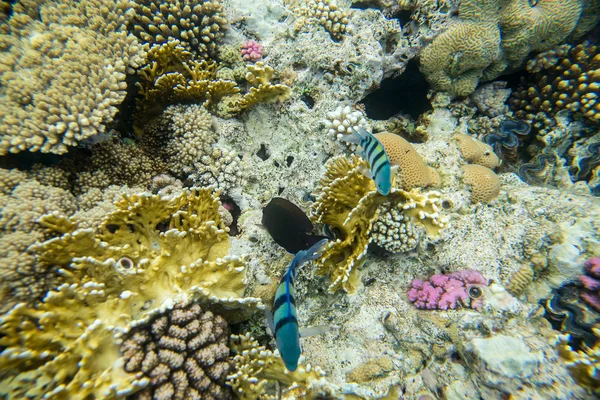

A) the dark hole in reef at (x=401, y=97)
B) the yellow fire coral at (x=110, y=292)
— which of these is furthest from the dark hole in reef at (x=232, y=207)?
the dark hole in reef at (x=401, y=97)

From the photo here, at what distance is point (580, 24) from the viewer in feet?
15.6

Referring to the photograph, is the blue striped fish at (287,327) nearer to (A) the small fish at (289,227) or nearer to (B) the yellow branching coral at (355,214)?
(A) the small fish at (289,227)

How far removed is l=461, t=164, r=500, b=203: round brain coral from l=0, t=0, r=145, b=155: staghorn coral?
15.1ft

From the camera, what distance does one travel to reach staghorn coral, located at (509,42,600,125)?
184 inches

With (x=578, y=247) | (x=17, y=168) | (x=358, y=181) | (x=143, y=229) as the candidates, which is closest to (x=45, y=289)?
(x=143, y=229)

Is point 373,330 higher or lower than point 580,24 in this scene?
lower

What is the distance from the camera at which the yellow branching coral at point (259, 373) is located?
2.63 m

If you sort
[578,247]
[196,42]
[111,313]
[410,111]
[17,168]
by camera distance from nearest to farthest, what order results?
[111,313], [17,168], [578,247], [196,42], [410,111]

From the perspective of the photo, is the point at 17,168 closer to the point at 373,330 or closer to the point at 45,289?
Result: the point at 45,289

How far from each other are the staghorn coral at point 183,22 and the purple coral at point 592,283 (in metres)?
5.69

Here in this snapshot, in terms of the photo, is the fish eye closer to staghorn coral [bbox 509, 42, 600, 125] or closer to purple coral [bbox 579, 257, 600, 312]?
purple coral [bbox 579, 257, 600, 312]

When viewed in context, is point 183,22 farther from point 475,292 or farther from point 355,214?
point 475,292

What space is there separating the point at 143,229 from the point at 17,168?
1612 mm

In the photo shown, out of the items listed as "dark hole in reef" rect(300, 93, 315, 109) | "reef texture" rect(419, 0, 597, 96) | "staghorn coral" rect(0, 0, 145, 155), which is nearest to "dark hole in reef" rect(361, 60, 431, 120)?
"reef texture" rect(419, 0, 597, 96)
